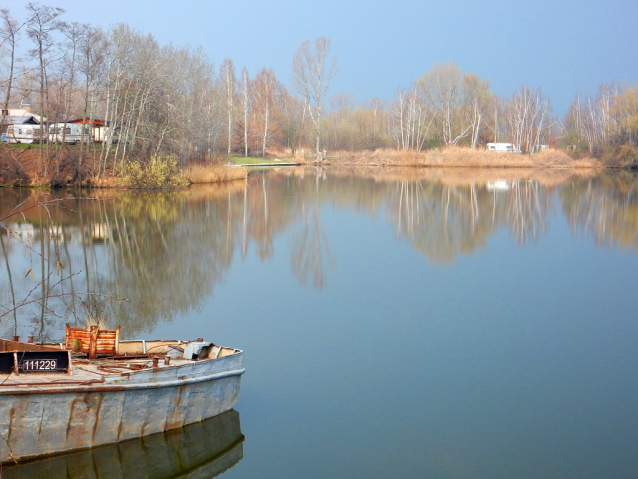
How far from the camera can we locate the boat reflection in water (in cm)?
711

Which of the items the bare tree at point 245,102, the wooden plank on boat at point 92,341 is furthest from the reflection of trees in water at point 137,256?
the bare tree at point 245,102

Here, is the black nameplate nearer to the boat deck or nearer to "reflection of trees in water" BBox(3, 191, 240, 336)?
the boat deck

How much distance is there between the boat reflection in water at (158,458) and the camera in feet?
23.3

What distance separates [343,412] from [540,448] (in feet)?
7.82

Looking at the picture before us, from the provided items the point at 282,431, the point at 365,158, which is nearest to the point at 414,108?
the point at 365,158

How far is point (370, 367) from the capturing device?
411 inches

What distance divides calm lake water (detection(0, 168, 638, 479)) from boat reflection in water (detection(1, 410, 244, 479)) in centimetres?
7

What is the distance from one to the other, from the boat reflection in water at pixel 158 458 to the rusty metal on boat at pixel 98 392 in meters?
0.09

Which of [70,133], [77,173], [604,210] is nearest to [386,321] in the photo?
[604,210]

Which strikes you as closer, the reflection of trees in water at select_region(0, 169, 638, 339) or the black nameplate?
the black nameplate

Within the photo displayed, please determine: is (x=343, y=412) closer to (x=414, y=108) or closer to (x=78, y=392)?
(x=78, y=392)

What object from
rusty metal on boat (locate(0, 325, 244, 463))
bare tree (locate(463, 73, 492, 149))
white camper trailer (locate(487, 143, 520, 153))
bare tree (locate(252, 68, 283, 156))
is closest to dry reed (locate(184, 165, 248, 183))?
bare tree (locate(252, 68, 283, 156))

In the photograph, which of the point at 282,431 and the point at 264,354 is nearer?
the point at 282,431

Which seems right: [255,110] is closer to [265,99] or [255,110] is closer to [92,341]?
[265,99]
